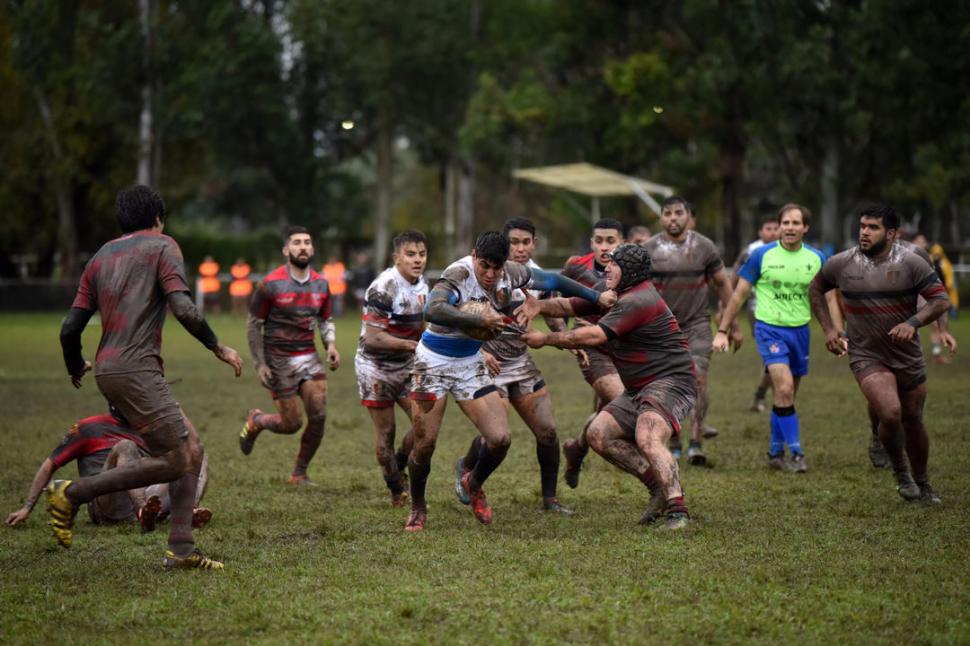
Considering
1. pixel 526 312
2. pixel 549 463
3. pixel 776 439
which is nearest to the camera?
pixel 526 312

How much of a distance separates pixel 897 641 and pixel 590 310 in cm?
345

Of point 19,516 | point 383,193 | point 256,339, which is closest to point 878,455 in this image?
point 256,339

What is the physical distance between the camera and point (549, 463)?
29.7 feet

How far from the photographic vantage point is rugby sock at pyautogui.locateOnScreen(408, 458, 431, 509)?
8.51 metres

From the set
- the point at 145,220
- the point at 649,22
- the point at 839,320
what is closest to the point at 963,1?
the point at 649,22

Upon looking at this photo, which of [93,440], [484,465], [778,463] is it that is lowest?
[778,463]

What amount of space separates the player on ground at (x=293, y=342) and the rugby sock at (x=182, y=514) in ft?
10.6

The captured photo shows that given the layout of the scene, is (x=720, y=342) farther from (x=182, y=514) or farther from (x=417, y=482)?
(x=182, y=514)

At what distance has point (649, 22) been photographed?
42031 millimetres

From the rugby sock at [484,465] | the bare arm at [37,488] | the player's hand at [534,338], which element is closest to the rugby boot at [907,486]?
the rugby sock at [484,465]

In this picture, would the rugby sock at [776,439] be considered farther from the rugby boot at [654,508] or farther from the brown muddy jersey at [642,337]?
→ the rugby boot at [654,508]

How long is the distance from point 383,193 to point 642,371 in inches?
1677

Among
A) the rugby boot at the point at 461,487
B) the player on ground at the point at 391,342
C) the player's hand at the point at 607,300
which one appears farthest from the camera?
the player on ground at the point at 391,342

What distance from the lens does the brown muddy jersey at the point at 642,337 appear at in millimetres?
8430
